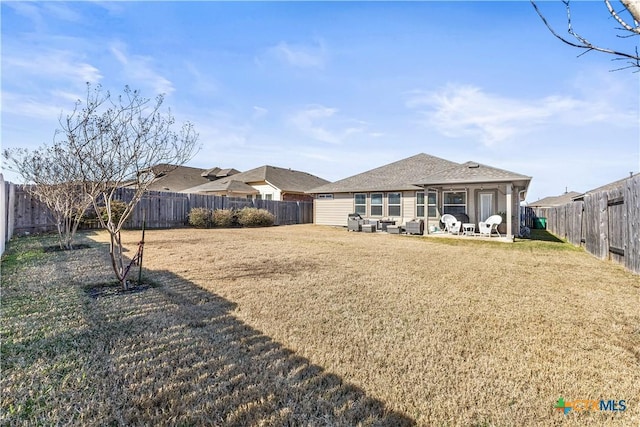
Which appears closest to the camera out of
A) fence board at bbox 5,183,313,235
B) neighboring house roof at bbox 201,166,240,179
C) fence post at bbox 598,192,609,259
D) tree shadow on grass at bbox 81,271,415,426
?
tree shadow on grass at bbox 81,271,415,426

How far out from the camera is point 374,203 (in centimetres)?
1850

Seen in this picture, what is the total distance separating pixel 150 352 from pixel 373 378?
194 centimetres

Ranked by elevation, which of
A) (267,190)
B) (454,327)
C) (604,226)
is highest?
(267,190)

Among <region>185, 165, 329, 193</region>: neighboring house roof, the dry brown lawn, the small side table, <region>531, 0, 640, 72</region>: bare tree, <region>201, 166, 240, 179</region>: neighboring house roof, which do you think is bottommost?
the dry brown lawn

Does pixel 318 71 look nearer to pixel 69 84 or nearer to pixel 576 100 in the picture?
pixel 69 84

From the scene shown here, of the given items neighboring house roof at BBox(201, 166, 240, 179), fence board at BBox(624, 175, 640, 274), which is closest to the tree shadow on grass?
fence board at BBox(624, 175, 640, 274)

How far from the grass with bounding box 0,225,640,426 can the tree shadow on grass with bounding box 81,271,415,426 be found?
0.01m

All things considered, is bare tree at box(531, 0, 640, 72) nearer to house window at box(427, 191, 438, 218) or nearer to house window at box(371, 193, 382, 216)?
house window at box(427, 191, 438, 218)

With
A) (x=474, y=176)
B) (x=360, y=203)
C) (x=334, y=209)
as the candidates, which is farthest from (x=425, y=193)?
(x=334, y=209)

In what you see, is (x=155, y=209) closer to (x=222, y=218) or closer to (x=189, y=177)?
(x=222, y=218)

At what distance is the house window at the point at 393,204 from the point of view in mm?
17484

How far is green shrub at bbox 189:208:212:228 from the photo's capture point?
54.3 ft

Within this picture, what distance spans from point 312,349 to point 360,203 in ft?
54.3

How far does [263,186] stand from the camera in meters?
26.4
